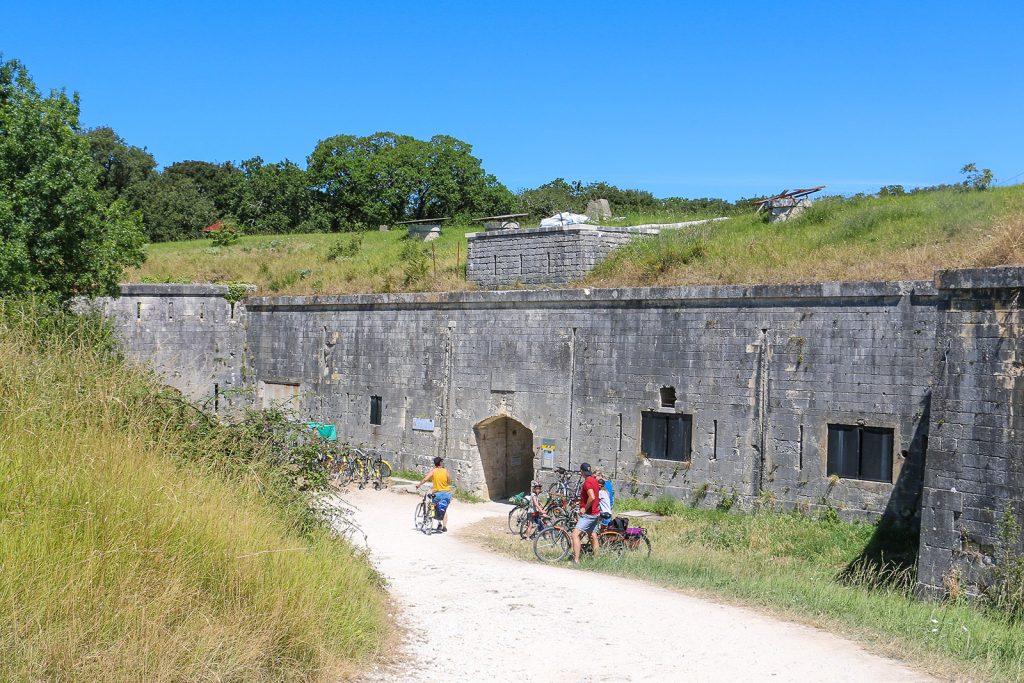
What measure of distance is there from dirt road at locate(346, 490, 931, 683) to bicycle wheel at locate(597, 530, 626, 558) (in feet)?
3.64

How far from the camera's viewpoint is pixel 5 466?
6.52 meters

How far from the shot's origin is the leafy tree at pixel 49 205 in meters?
18.2

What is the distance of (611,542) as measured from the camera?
1312cm

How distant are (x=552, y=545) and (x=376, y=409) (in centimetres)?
943

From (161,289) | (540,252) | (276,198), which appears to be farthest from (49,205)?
(276,198)

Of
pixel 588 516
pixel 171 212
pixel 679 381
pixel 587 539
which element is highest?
pixel 171 212

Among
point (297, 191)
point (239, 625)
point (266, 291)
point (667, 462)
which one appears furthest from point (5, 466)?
point (297, 191)

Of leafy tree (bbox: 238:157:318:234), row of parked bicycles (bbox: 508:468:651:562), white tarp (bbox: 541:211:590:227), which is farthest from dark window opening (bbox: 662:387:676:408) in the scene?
leafy tree (bbox: 238:157:318:234)

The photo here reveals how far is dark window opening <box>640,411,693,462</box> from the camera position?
16781 mm

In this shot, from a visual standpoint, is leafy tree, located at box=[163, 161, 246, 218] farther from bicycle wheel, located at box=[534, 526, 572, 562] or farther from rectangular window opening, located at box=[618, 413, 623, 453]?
bicycle wheel, located at box=[534, 526, 572, 562]

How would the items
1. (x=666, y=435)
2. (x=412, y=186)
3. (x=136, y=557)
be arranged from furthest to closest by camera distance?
(x=412, y=186) → (x=666, y=435) → (x=136, y=557)

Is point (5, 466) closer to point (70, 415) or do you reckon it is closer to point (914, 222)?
point (70, 415)

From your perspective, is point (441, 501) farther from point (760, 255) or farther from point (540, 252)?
point (760, 255)

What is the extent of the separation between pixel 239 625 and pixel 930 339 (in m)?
11.7
